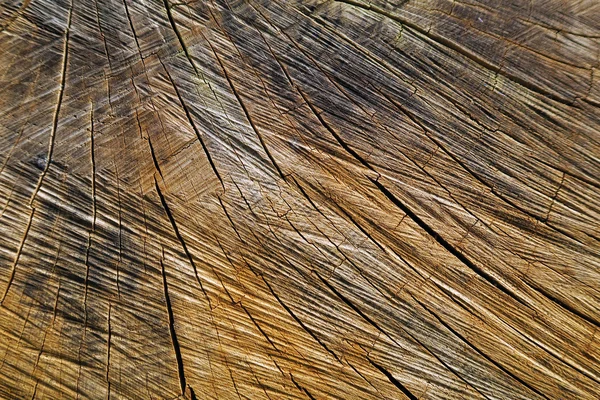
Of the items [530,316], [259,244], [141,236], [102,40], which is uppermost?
[102,40]

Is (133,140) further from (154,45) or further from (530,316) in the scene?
(530,316)

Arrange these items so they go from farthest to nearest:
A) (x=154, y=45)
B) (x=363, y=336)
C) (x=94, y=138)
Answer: (x=154, y=45)
(x=94, y=138)
(x=363, y=336)

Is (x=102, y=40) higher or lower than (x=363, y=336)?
higher

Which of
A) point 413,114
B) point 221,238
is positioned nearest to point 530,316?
point 413,114

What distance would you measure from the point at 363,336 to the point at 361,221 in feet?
0.94

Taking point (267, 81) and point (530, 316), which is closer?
point (530, 316)

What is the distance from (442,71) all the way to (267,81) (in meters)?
0.48

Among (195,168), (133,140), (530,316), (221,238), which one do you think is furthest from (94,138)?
(530,316)

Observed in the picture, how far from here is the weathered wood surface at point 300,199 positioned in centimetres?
156

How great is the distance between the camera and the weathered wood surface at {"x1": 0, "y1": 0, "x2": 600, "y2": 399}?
156cm

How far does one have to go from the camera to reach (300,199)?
1706 mm

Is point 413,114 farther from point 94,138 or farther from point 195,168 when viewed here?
point 94,138

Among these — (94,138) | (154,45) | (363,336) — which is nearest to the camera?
(363,336)

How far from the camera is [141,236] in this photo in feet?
5.38
